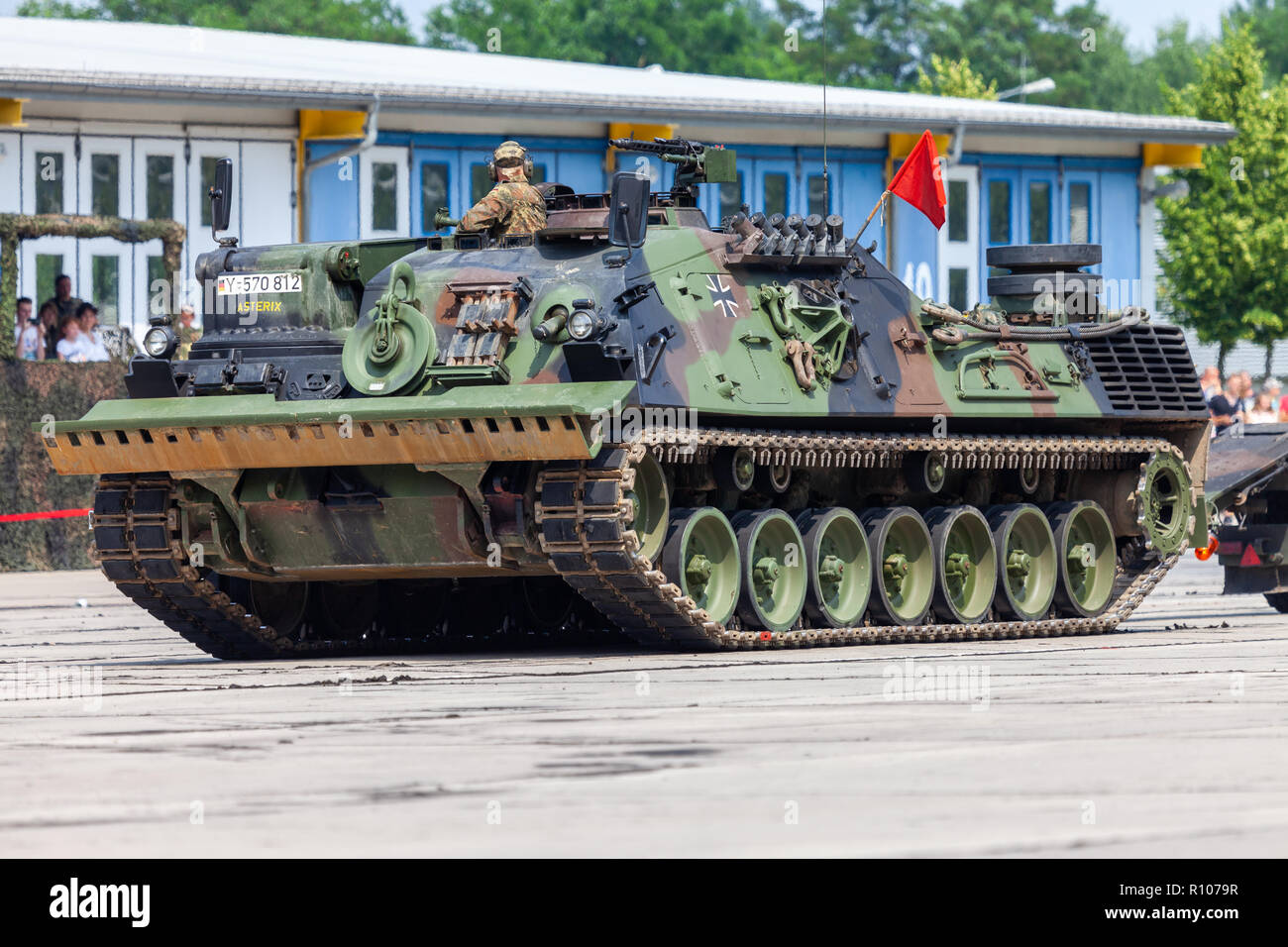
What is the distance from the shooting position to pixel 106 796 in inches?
373

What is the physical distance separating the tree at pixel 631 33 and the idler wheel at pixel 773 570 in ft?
218

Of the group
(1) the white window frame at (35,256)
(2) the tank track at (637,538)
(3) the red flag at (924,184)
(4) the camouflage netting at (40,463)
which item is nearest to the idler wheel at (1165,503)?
(2) the tank track at (637,538)

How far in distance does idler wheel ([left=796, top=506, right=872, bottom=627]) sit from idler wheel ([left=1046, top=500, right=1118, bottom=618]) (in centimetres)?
229

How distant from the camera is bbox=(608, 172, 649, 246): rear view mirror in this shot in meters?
15.9

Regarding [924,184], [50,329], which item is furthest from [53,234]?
[924,184]

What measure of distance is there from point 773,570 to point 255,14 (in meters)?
71.5

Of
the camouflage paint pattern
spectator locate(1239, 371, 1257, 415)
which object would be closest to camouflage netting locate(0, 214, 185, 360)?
the camouflage paint pattern

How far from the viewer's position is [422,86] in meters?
35.4

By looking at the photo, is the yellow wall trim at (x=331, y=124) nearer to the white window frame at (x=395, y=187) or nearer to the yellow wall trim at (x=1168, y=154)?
the white window frame at (x=395, y=187)

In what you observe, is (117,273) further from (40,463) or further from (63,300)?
(40,463)

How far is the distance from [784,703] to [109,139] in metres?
23.8

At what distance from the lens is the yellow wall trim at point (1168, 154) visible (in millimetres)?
43594
